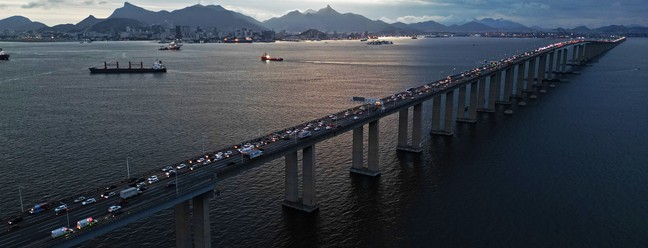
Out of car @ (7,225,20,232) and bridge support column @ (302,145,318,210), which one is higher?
car @ (7,225,20,232)

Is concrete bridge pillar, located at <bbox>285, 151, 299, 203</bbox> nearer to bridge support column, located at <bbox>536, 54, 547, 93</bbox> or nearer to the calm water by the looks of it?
the calm water

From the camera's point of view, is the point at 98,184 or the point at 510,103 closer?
the point at 98,184

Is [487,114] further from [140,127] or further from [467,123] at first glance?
A: [140,127]

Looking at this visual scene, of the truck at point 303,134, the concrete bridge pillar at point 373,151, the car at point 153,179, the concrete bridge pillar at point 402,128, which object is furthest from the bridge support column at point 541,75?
the car at point 153,179

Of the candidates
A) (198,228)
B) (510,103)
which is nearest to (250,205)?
(198,228)

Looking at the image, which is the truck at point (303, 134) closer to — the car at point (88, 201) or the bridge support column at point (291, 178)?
the bridge support column at point (291, 178)

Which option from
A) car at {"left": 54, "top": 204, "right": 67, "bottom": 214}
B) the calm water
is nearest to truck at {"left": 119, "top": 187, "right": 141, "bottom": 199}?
car at {"left": 54, "top": 204, "right": 67, "bottom": 214}

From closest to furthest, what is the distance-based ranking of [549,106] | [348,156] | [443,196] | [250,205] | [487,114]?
[250,205] → [443,196] → [348,156] → [487,114] → [549,106]
